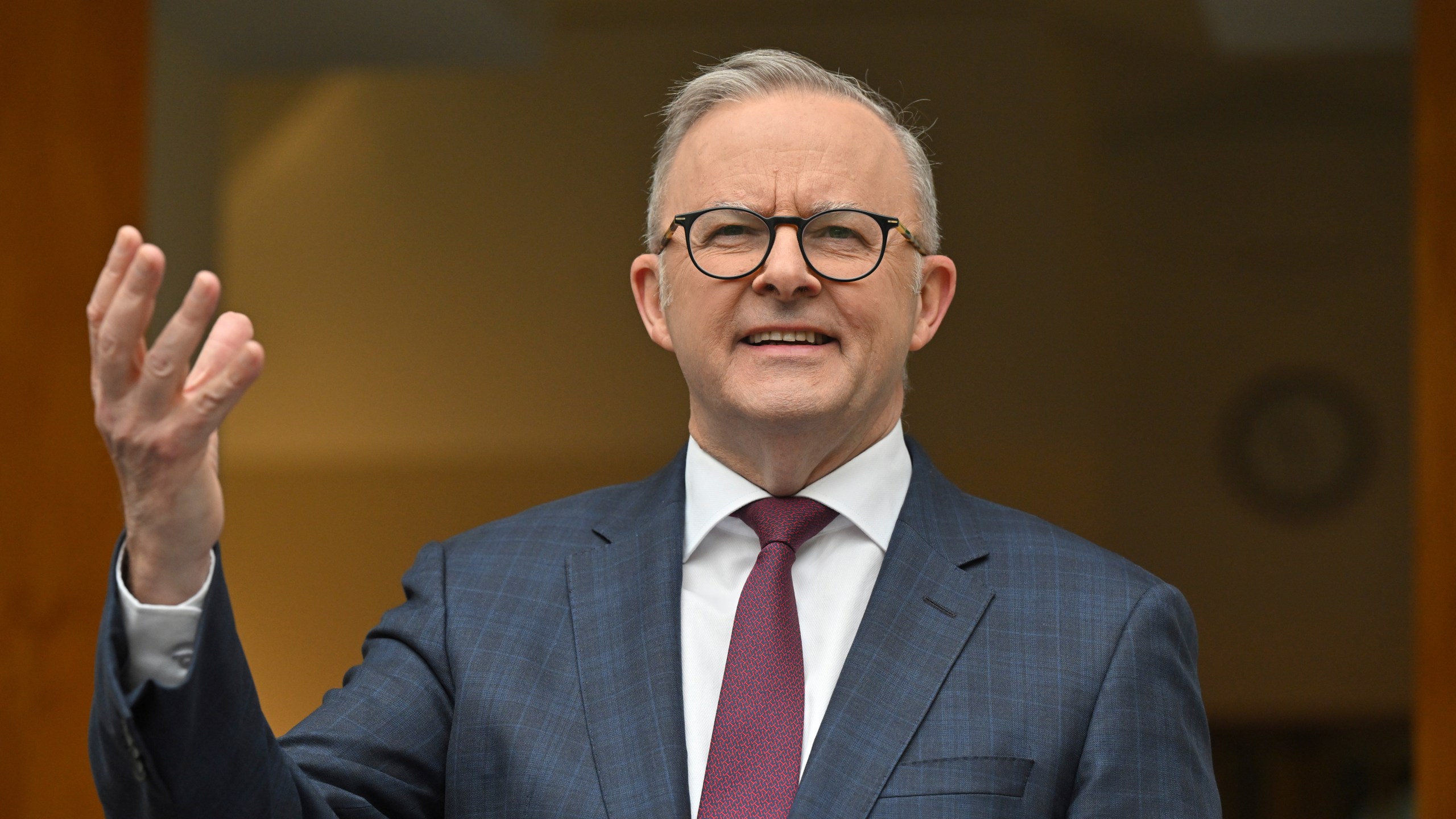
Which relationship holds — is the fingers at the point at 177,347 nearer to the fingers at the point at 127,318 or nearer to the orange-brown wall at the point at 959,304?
the fingers at the point at 127,318

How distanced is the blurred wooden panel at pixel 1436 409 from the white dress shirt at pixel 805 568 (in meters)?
A: 1.41

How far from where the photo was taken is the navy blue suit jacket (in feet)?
4.72

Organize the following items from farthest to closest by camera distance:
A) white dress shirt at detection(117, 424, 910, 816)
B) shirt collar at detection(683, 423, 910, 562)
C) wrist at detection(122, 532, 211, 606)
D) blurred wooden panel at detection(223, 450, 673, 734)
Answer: blurred wooden panel at detection(223, 450, 673, 734) → shirt collar at detection(683, 423, 910, 562) → white dress shirt at detection(117, 424, 910, 816) → wrist at detection(122, 532, 211, 606)

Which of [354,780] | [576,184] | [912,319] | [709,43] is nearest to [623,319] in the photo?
[576,184]

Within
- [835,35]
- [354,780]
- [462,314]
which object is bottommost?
[354,780]

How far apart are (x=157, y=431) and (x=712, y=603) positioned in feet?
2.28

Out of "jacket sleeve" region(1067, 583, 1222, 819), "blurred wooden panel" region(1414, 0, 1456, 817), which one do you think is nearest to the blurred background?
"blurred wooden panel" region(1414, 0, 1456, 817)

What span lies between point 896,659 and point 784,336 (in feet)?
1.24

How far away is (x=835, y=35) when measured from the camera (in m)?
3.83

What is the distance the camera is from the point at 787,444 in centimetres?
164

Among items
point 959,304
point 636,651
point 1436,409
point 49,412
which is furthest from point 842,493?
point 959,304

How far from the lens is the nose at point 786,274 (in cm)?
159

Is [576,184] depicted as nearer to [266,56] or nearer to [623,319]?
[623,319]

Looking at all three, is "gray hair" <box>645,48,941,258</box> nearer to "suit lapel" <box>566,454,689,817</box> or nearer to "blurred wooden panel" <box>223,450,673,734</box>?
"suit lapel" <box>566,454,689,817</box>
